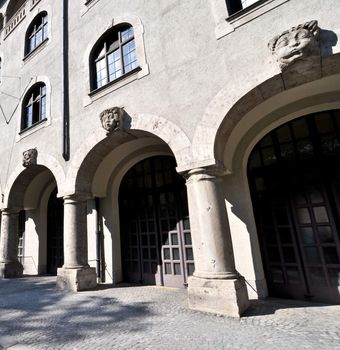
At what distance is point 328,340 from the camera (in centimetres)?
286

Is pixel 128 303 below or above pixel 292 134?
below

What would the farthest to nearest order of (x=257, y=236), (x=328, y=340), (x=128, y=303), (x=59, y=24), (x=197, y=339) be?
1. (x=59, y=24)
2. (x=257, y=236)
3. (x=128, y=303)
4. (x=197, y=339)
5. (x=328, y=340)

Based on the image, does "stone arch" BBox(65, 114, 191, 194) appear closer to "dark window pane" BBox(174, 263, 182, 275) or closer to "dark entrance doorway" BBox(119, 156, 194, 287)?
"dark entrance doorway" BBox(119, 156, 194, 287)

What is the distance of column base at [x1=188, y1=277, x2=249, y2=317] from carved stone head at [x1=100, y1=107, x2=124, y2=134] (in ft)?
11.8

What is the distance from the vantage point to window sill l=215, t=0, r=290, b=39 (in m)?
4.32

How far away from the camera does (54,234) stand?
9578mm

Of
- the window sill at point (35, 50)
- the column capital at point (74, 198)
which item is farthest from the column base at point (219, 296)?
the window sill at point (35, 50)

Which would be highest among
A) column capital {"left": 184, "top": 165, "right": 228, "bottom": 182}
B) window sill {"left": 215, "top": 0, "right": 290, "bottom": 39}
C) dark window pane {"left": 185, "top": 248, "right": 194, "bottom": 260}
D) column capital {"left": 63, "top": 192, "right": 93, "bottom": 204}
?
window sill {"left": 215, "top": 0, "right": 290, "bottom": 39}

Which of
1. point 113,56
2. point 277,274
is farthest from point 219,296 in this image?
point 113,56

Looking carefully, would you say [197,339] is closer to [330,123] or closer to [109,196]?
[330,123]

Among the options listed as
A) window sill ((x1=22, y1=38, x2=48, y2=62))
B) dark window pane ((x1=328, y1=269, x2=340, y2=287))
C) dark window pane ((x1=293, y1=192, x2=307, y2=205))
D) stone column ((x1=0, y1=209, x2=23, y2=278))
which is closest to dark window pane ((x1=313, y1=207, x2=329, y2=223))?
dark window pane ((x1=293, y1=192, x2=307, y2=205))

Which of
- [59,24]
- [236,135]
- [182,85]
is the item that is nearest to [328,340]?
[236,135]

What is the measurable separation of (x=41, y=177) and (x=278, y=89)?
849cm

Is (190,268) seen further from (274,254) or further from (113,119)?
(113,119)
